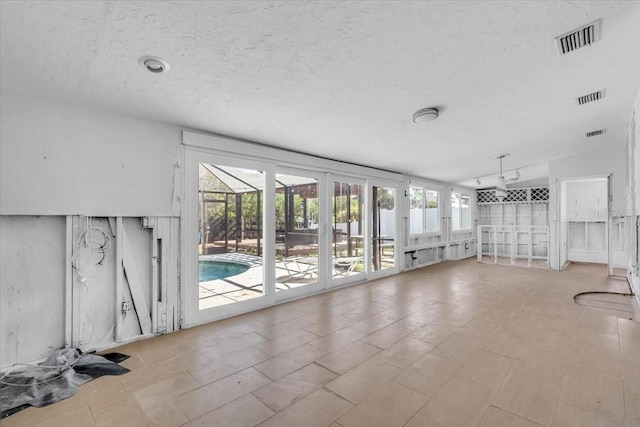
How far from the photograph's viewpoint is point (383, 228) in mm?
5797

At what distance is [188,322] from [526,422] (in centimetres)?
301

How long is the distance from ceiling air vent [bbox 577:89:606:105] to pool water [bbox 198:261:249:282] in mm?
4427

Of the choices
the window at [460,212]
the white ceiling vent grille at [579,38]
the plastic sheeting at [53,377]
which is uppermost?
the white ceiling vent grille at [579,38]

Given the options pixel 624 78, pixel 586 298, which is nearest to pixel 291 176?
pixel 624 78

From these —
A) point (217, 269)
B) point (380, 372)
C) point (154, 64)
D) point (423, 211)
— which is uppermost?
point (154, 64)

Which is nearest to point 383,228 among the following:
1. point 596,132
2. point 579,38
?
point 596,132

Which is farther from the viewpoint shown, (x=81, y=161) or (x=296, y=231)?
(x=296, y=231)

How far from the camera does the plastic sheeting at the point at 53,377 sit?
182 centimetres

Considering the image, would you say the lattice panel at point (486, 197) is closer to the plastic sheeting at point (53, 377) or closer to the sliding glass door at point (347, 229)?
the sliding glass door at point (347, 229)

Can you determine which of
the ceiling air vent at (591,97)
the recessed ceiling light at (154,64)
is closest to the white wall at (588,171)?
the ceiling air vent at (591,97)

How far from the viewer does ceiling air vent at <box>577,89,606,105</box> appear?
9.84ft

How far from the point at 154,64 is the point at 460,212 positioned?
906cm

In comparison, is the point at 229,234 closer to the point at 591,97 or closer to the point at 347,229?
the point at 347,229

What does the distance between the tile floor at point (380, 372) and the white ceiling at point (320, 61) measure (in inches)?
88.4
